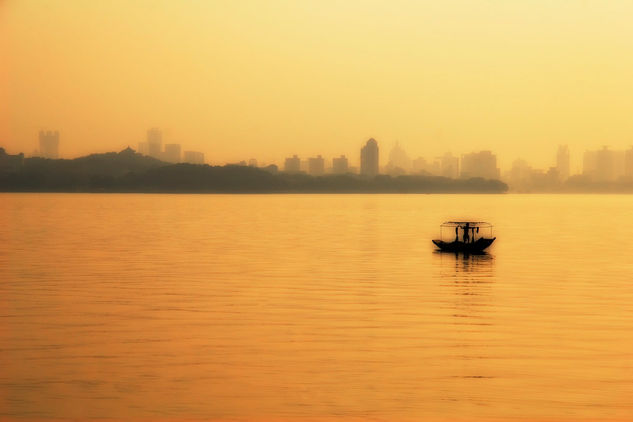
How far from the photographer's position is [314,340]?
28.8 metres

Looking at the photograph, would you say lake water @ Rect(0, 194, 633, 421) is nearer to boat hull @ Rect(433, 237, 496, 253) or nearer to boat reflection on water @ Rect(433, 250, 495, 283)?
boat reflection on water @ Rect(433, 250, 495, 283)

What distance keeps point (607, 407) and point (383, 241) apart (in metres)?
67.7

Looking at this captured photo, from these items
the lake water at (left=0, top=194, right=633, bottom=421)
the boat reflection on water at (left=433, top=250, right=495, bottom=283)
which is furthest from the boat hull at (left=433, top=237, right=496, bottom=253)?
the lake water at (left=0, top=194, right=633, bottom=421)

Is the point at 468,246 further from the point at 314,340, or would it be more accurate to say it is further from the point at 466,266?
the point at 314,340

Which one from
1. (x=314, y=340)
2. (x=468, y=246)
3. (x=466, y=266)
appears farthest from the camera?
(x=468, y=246)

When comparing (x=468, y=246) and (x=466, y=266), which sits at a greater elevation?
(x=468, y=246)

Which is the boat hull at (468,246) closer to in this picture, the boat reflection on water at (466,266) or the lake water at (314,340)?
the boat reflection on water at (466,266)

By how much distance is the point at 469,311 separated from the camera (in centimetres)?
3669

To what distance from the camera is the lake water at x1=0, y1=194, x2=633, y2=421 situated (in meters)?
20.7

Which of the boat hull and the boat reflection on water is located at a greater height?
the boat hull

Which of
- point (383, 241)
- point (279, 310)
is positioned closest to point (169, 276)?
point (279, 310)

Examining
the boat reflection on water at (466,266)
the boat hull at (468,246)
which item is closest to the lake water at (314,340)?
the boat reflection on water at (466,266)

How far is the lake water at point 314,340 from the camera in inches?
813

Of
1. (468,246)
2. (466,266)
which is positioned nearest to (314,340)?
(466,266)
